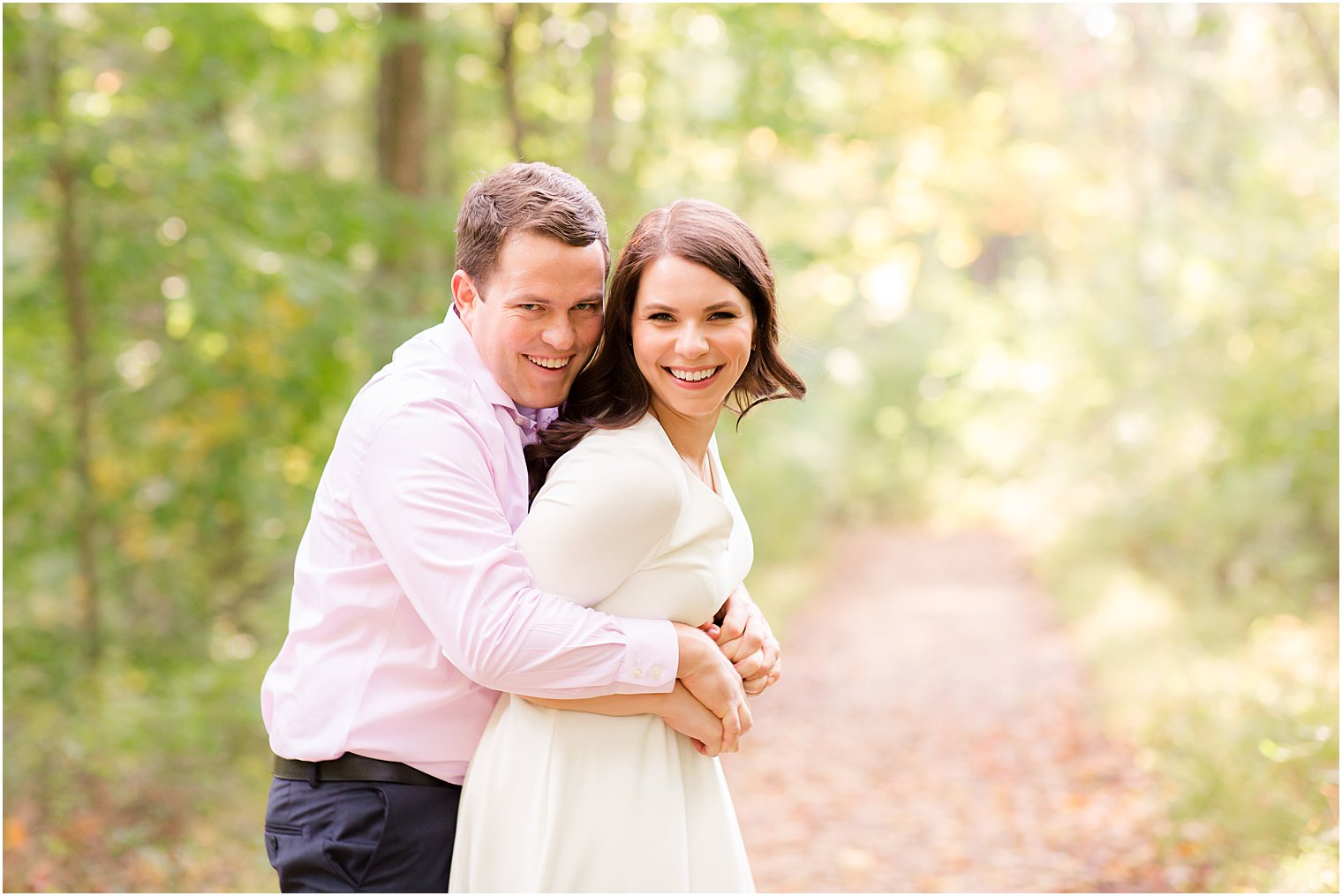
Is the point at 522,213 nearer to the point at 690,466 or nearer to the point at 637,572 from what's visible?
the point at 690,466

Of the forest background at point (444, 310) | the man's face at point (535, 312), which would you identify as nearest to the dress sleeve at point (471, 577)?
the man's face at point (535, 312)

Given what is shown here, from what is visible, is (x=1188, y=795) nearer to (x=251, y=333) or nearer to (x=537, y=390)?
(x=537, y=390)

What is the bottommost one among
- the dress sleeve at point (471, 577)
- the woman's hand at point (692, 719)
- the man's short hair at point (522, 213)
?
the woman's hand at point (692, 719)

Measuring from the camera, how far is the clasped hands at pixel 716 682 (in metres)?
2.38

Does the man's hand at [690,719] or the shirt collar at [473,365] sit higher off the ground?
the shirt collar at [473,365]

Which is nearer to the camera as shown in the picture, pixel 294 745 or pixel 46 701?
pixel 294 745

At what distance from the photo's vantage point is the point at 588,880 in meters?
2.34

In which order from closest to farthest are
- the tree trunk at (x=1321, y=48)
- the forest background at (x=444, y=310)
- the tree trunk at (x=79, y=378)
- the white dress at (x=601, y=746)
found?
the white dress at (x=601, y=746) → the forest background at (x=444, y=310) → the tree trunk at (x=79, y=378) → the tree trunk at (x=1321, y=48)

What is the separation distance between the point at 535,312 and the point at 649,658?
0.72 metres

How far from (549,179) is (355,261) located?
5.74 metres

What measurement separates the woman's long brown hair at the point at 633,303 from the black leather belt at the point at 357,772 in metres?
0.62

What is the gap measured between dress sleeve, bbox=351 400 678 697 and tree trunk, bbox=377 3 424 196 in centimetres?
622

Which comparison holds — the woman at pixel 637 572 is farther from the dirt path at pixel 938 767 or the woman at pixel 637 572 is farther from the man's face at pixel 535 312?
the dirt path at pixel 938 767

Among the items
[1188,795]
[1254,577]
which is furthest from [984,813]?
[1254,577]
